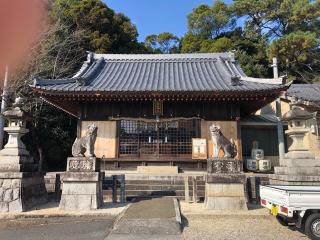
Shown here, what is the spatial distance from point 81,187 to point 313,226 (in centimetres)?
677

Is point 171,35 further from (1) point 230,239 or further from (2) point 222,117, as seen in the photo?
(1) point 230,239

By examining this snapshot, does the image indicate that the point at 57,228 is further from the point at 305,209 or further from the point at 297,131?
the point at 297,131

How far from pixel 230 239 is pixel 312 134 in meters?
16.2

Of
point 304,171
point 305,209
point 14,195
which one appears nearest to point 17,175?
point 14,195

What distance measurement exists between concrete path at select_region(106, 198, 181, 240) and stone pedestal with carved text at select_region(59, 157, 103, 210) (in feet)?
5.66

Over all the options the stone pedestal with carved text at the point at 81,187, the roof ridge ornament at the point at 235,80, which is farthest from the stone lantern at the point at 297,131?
the stone pedestal with carved text at the point at 81,187

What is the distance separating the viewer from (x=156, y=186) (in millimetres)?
13055

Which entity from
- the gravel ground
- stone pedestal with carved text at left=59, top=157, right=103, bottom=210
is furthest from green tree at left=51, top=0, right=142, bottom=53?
the gravel ground

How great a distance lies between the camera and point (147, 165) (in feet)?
51.5

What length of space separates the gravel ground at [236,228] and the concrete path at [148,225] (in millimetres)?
304

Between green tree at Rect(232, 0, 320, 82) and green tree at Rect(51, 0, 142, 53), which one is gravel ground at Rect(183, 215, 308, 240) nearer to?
green tree at Rect(51, 0, 142, 53)

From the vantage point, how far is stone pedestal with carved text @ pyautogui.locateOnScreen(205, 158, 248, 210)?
9.73m

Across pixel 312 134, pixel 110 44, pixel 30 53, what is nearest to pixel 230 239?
pixel 312 134

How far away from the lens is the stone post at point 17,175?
9.60 meters
